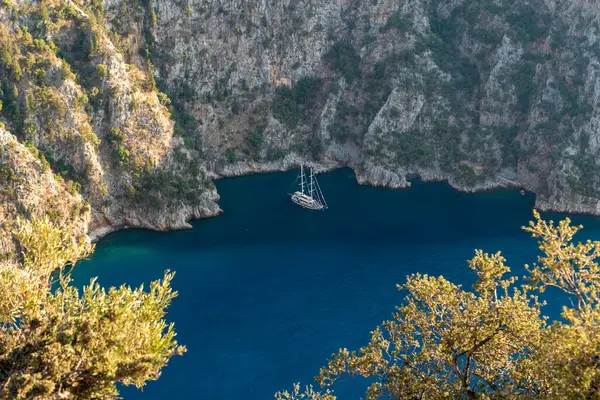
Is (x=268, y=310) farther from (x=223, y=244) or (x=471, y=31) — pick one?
(x=471, y=31)

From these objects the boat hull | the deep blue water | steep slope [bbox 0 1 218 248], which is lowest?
the deep blue water

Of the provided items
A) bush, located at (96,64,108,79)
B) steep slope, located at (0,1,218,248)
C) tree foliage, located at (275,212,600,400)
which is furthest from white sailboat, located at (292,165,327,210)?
tree foliage, located at (275,212,600,400)

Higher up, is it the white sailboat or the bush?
the bush

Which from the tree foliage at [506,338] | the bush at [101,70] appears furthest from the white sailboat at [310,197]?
the tree foliage at [506,338]

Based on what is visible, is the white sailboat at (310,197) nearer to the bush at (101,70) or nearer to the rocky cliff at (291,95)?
the rocky cliff at (291,95)

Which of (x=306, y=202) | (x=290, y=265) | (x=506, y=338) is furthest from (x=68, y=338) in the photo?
(x=306, y=202)

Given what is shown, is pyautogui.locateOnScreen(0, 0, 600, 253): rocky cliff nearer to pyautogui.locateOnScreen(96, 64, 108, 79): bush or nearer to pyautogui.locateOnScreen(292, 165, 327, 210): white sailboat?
pyautogui.locateOnScreen(96, 64, 108, 79): bush

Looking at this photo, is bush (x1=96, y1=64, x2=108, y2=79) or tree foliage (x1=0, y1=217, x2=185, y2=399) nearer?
tree foliage (x1=0, y1=217, x2=185, y2=399)
